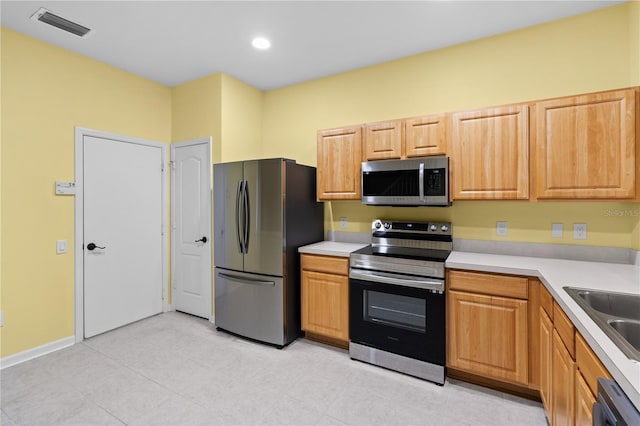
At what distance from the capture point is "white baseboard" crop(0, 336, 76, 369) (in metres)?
2.59

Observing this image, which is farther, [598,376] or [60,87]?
[60,87]

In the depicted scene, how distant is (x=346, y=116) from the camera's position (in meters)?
3.45

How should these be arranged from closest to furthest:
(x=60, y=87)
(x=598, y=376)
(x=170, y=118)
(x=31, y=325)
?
(x=598, y=376), (x=31, y=325), (x=60, y=87), (x=170, y=118)

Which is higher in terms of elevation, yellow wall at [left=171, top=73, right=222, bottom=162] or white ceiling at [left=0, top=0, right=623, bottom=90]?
white ceiling at [left=0, top=0, right=623, bottom=90]

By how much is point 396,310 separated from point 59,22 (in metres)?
3.62

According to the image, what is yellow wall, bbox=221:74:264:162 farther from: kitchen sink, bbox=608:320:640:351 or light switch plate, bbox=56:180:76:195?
kitchen sink, bbox=608:320:640:351

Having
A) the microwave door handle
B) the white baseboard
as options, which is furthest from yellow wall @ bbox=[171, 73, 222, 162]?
the white baseboard

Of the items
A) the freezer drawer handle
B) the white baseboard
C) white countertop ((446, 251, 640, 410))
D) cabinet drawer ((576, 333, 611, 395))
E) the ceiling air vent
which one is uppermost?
the ceiling air vent

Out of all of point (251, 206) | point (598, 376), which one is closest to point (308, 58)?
point (251, 206)

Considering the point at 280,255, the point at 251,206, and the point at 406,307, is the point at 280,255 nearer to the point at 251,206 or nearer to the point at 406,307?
the point at 251,206

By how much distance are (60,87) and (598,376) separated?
432 centimetres

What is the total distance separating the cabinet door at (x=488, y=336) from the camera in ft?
6.80

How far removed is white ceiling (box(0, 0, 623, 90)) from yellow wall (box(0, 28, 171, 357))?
0.25m

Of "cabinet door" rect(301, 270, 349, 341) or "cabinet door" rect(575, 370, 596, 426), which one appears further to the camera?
"cabinet door" rect(301, 270, 349, 341)
